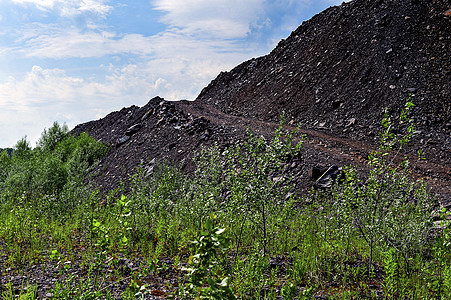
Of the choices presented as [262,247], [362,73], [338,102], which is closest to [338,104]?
[338,102]

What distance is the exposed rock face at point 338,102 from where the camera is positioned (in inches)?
602

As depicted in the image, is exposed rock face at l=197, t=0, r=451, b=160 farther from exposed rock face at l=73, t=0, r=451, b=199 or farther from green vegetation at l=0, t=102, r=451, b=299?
green vegetation at l=0, t=102, r=451, b=299

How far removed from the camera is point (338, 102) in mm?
20312

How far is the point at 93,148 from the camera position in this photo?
20.3 metres

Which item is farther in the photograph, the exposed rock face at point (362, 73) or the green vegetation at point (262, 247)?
the exposed rock face at point (362, 73)

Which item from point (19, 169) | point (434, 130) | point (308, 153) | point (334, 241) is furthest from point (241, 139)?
point (19, 169)

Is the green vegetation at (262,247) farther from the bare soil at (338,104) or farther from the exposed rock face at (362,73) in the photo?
the exposed rock face at (362,73)

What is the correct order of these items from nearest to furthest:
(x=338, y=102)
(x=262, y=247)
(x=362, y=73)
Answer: (x=262, y=247)
(x=338, y=102)
(x=362, y=73)

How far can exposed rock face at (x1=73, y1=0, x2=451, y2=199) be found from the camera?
15.3 m

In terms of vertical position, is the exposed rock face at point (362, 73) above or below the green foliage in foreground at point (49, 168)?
above

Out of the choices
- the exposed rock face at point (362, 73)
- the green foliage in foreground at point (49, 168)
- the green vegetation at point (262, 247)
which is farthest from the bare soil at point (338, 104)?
the green vegetation at point (262, 247)

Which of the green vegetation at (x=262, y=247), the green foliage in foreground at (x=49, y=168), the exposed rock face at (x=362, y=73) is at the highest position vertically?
the exposed rock face at (x=362, y=73)

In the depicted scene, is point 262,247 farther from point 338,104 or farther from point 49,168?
point 338,104

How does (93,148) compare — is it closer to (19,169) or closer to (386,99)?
(19,169)
